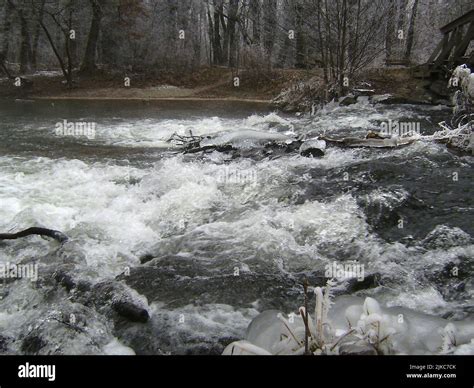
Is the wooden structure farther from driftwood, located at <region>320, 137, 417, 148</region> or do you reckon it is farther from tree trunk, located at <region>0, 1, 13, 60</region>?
tree trunk, located at <region>0, 1, 13, 60</region>

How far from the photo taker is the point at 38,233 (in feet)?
18.7

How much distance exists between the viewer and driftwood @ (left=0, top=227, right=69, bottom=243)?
18.4 feet

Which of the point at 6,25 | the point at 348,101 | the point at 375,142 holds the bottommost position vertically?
the point at 375,142

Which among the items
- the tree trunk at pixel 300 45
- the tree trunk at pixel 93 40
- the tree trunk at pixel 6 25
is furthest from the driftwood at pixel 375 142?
the tree trunk at pixel 6 25

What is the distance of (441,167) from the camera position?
25.8ft

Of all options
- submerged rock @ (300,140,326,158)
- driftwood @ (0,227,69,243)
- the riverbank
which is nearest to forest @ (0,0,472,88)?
the riverbank

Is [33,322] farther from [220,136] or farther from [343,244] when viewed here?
[220,136]

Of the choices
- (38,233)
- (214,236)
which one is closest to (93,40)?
(38,233)

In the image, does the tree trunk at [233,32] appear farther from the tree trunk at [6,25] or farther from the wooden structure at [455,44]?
the tree trunk at [6,25]

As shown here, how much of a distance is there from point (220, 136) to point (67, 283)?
693 centimetres

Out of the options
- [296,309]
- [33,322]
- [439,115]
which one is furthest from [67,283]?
[439,115]

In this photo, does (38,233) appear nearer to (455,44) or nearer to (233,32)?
(455,44)

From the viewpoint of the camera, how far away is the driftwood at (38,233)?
5.61 m
